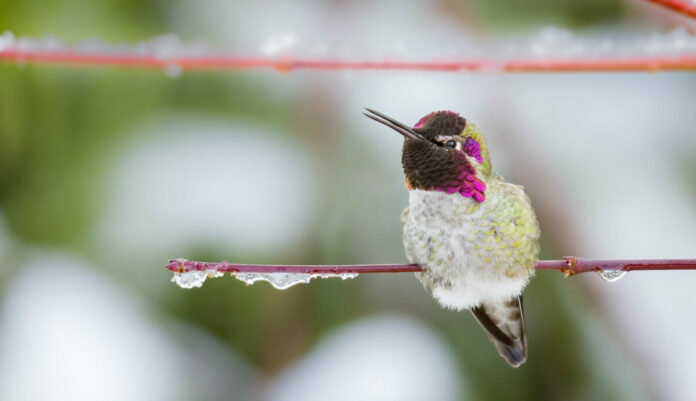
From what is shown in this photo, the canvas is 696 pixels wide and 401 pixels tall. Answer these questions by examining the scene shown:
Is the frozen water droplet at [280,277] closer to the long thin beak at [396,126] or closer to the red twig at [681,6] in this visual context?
the long thin beak at [396,126]

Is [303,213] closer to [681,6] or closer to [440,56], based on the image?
[440,56]

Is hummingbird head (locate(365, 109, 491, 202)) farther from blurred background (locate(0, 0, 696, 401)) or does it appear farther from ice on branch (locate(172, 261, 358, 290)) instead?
blurred background (locate(0, 0, 696, 401))

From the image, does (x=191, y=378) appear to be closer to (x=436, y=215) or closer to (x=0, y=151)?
(x=0, y=151)

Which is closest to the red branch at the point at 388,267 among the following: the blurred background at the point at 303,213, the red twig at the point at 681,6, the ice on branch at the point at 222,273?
the ice on branch at the point at 222,273

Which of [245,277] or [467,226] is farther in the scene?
[467,226]

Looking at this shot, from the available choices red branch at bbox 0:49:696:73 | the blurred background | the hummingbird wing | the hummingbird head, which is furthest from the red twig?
the blurred background

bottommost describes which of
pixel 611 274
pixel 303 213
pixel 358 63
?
pixel 611 274

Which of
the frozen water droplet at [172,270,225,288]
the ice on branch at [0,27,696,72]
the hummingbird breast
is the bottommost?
the frozen water droplet at [172,270,225,288]

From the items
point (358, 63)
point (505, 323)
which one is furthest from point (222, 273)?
point (505, 323)
